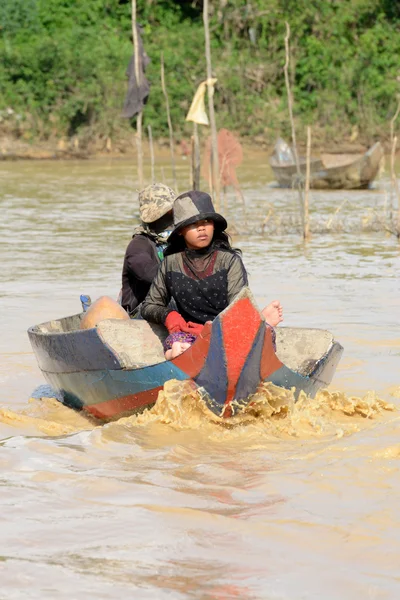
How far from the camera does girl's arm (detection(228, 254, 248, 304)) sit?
5230 mm

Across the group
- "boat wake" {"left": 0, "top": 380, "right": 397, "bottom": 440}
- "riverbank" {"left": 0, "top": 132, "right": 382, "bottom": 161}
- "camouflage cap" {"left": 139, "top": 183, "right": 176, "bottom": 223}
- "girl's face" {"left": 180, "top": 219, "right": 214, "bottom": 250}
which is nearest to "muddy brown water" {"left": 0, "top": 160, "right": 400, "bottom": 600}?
"boat wake" {"left": 0, "top": 380, "right": 397, "bottom": 440}

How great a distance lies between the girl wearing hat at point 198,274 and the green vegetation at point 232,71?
86.7 ft

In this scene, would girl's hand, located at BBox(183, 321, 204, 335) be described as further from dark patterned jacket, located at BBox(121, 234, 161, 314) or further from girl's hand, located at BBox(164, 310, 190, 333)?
dark patterned jacket, located at BBox(121, 234, 161, 314)

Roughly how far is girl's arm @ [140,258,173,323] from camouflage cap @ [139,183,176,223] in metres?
0.69

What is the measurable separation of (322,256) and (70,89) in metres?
21.7

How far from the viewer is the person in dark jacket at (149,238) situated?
19.6 feet

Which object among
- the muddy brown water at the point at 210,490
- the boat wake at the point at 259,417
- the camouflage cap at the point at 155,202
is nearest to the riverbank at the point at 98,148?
the muddy brown water at the point at 210,490

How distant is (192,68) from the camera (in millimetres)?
32938

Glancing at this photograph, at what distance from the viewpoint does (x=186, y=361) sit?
496cm

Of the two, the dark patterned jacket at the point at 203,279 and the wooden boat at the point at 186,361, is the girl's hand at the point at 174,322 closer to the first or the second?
the dark patterned jacket at the point at 203,279

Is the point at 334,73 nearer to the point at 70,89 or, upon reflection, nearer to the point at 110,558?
the point at 70,89

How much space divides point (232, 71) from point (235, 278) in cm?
2787

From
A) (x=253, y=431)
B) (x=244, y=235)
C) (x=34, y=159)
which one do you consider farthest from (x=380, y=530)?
(x=34, y=159)

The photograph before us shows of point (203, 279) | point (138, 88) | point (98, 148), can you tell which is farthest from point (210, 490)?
point (98, 148)
